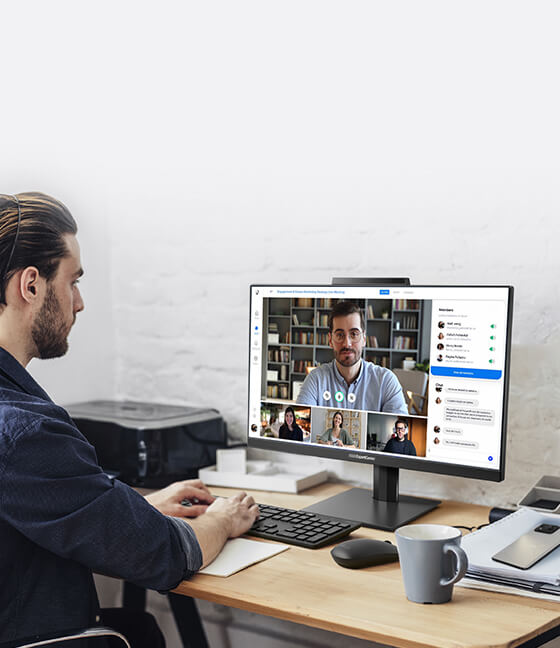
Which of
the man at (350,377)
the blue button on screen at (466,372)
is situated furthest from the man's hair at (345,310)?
the blue button on screen at (466,372)

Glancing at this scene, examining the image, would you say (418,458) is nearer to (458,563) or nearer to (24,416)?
(458,563)

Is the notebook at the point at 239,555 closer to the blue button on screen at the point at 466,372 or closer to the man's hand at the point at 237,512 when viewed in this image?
the man's hand at the point at 237,512

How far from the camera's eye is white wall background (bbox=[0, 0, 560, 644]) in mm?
1549

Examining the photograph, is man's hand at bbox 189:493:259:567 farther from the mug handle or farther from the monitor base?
the mug handle

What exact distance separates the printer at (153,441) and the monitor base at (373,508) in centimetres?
38

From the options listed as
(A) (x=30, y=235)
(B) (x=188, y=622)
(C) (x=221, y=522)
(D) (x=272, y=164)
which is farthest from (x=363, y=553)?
(D) (x=272, y=164)

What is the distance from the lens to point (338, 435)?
154cm

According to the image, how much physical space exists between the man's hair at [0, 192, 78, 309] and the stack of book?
0.81 m

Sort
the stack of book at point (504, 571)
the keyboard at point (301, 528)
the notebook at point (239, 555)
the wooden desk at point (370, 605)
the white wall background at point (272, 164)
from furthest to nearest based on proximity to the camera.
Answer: the white wall background at point (272, 164) → the keyboard at point (301, 528) → the notebook at point (239, 555) → the stack of book at point (504, 571) → the wooden desk at point (370, 605)

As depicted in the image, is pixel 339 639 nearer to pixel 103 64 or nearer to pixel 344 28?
pixel 344 28

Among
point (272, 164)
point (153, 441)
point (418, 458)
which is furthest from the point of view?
point (272, 164)

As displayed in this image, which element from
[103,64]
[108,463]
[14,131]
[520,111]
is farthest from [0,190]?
[520,111]

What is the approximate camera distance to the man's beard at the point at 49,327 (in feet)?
4.03

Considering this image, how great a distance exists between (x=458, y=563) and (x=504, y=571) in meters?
0.11
